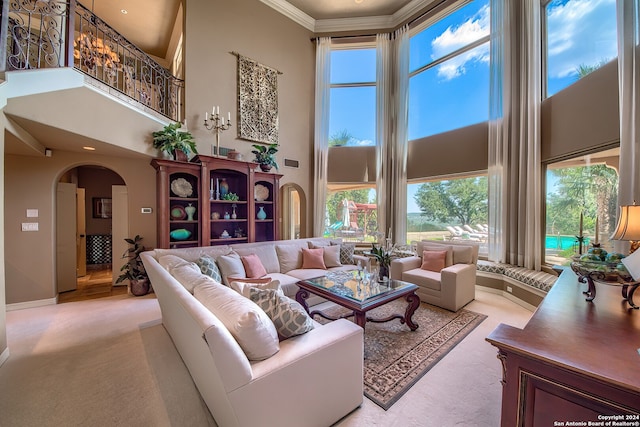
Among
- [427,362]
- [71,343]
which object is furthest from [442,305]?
[71,343]

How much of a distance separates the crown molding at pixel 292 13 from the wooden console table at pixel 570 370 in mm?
7296

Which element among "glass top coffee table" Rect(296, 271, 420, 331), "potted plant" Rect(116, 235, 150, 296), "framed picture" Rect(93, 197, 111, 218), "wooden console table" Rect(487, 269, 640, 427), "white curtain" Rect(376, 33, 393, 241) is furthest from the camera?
"framed picture" Rect(93, 197, 111, 218)

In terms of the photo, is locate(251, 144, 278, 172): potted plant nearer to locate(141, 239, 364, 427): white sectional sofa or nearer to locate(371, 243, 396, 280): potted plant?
Answer: locate(371, 243, 396, 280): potted plant

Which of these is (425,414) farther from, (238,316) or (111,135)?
(111,135)

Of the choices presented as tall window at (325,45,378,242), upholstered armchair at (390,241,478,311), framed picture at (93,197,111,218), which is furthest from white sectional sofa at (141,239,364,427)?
framed picture at (93,197,111,218)

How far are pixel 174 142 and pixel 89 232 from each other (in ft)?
16.0

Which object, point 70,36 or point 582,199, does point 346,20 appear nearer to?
point 70,36

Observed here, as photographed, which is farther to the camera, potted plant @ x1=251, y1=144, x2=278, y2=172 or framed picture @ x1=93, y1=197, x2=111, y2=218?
framed picture @ x1=93, y1=197, x2=111, y2=218

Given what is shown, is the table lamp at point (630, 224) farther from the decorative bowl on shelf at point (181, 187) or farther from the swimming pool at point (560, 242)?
the decorative bowl on shelf at point (181, 187)

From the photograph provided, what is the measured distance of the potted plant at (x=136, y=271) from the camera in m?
4.05

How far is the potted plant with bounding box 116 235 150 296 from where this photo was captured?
4.05 meters

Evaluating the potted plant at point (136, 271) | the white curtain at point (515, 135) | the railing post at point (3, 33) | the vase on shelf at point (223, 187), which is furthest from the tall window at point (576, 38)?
the potted plant at point (136, 271)

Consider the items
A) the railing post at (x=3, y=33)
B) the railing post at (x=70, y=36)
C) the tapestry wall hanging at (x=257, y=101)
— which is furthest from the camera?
the tapestry wall hanging at (x=257, y=101)

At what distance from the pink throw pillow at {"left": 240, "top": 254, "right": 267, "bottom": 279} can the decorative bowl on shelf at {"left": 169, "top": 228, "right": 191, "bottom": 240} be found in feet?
4.71
